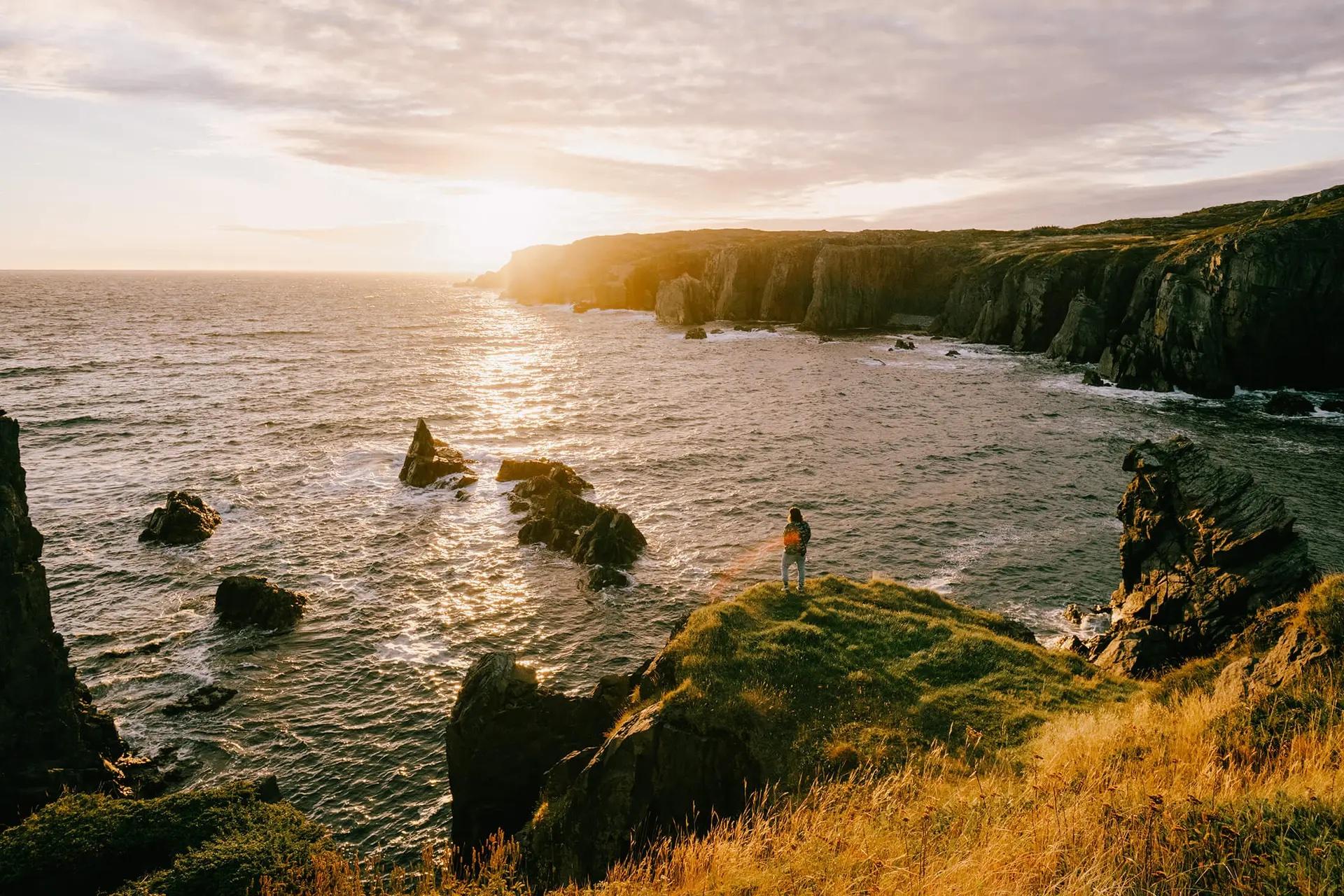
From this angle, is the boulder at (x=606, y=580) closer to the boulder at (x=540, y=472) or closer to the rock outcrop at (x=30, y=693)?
the boulder at (x=540, y=472)

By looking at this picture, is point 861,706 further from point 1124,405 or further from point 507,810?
point 1124,405

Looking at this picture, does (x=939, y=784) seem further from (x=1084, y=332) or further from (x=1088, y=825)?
(x=1084, y=332)

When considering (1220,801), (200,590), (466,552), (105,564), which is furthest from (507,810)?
(105,564)

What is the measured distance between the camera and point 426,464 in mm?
43531

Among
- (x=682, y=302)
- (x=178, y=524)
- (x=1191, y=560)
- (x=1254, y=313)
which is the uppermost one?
(x=682, y=302)

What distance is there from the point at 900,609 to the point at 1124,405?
173ft

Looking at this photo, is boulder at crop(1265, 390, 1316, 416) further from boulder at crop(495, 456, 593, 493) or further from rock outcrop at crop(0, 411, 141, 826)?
rock outcrop at crop(0, 411, 141, 826)

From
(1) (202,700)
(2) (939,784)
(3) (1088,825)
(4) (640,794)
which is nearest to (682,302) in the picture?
(1) (202,700)

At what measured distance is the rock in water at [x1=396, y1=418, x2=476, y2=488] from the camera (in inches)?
1703

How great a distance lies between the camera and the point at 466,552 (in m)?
33.8

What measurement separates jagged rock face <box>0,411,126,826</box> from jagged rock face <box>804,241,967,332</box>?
4661 inches

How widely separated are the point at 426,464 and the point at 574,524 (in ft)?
47.0

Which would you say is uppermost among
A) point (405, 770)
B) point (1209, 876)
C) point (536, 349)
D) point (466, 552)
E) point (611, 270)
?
point (611, 270)

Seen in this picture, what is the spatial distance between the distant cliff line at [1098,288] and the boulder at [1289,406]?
6.26 metres
